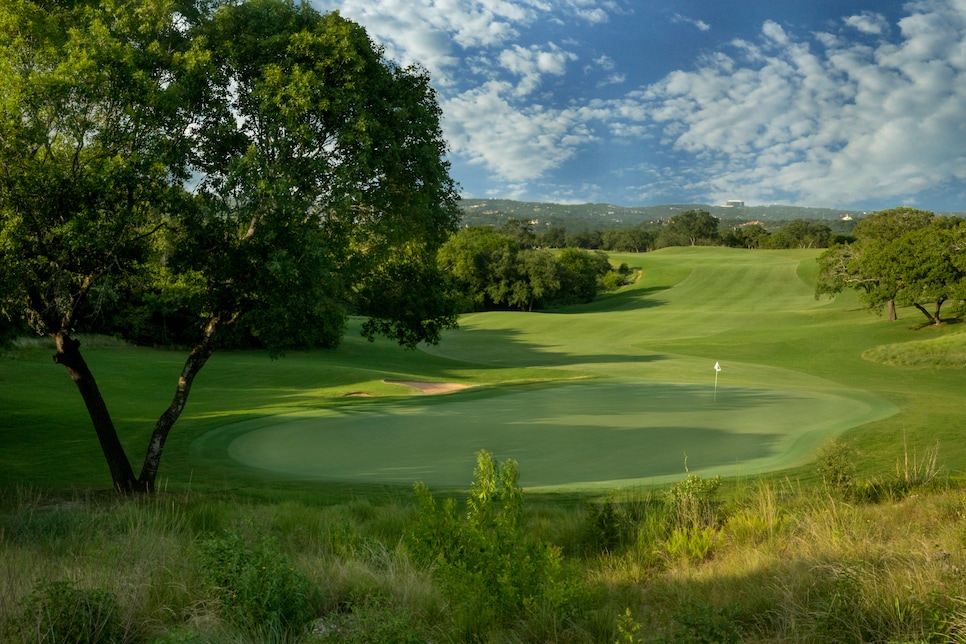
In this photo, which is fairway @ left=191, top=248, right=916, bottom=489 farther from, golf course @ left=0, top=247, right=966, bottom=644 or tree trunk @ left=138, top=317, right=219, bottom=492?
tree trunk @ left=138, top=317, right=219, bottom=492

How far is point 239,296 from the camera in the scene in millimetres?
10656

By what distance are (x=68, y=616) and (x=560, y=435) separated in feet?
37.2

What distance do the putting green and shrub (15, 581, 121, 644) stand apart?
24.7ft

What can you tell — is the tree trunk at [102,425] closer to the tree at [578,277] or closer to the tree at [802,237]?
the tree at [578,277]

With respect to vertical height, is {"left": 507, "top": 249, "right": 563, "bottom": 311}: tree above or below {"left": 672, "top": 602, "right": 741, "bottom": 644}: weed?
above

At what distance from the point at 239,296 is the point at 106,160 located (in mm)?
2619

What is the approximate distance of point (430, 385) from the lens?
90.2ft

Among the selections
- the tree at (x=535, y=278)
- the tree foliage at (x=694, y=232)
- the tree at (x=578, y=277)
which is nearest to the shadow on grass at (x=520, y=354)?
the tree at (x=535, y=278)

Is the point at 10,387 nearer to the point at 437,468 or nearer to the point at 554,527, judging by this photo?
the point at 437,468

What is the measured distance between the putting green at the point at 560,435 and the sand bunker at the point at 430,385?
5582 mm

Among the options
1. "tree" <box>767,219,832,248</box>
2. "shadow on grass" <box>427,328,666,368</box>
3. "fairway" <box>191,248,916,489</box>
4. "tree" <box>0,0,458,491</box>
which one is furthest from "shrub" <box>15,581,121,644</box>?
"tree" <box>767,219,832,248</box>

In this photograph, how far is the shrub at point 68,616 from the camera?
3.71m

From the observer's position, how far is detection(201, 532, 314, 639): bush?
406 cm

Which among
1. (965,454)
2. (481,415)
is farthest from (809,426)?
(481,415)
